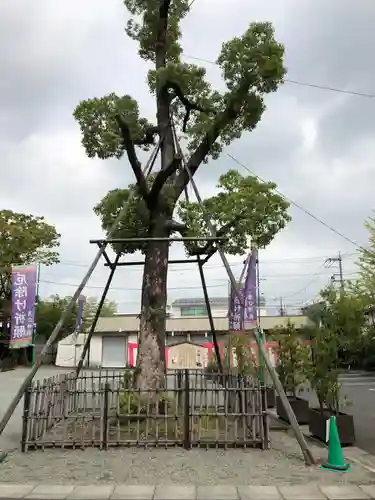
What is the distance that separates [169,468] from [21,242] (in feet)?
92.8

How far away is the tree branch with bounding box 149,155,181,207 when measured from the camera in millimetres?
8930

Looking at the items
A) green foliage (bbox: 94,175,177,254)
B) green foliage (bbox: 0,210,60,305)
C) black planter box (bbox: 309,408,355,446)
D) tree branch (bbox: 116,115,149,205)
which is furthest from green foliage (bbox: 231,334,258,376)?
green foliage (bbox: 0,210,60,305)

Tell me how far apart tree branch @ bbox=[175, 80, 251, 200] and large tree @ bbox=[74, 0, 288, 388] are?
0.08 feet

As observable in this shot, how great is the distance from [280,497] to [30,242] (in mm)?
30065

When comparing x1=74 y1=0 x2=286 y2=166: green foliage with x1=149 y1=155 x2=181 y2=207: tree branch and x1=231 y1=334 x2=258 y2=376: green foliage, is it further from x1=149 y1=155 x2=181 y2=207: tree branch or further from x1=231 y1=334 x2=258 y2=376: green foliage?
x1=231 y1=334 x2=258 y2=376: green foliage

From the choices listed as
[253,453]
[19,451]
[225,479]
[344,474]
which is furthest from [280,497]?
[19,451]

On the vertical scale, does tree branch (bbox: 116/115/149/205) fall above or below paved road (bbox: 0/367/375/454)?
above

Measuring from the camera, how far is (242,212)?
393 inches

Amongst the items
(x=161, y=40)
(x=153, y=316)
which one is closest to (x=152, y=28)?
(x=161, y=40)

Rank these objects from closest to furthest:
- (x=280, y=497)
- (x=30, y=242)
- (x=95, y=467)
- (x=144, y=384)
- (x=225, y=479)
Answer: (x=280, y=497) < (x=225, y=479) < (x=95, y=467) < (x=144, y=384) < (x=30, y=242)

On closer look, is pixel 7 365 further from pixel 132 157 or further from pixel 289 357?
pixel 132 157

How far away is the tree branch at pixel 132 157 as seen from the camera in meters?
8.18

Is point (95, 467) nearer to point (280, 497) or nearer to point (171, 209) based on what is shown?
point (280, 497)

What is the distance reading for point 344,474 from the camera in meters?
6.04
